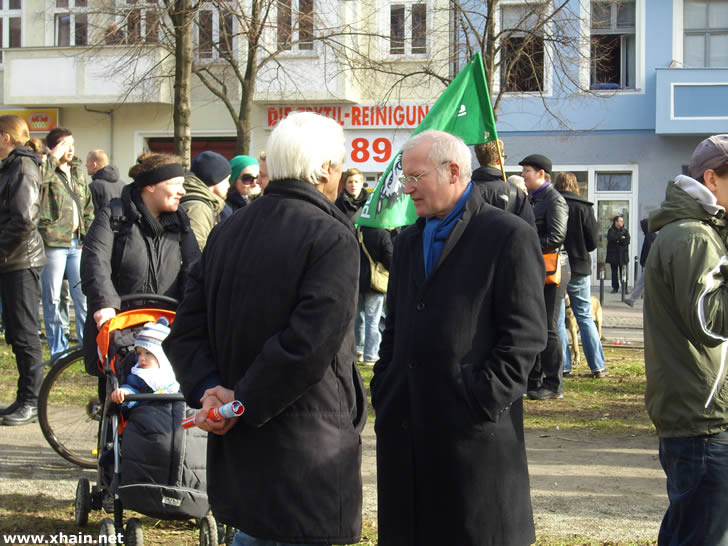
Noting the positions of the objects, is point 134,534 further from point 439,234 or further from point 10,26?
point 10,26

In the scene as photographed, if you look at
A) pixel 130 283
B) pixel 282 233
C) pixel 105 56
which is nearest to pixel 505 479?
pixel 282 233

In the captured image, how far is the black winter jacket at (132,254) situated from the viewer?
5574 millimetres

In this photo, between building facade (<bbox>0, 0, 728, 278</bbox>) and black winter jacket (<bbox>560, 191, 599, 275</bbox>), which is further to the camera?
building facade (<bbox>0, 0, 728, 278</bbox>)

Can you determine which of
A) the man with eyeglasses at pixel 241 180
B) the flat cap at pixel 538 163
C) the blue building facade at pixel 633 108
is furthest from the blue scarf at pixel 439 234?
the blue building facade at pixel 633 108

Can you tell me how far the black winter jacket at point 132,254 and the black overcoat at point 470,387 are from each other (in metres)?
2.30

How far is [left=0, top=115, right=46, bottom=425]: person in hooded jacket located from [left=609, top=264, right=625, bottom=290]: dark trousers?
18.2 meters

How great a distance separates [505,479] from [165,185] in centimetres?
284

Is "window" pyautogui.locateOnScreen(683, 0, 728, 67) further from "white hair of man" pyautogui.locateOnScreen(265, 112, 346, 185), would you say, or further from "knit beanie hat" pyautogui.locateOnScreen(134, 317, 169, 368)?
"white hair of man" pyautogui.locateOnScreen(265, 112, 346, 185)

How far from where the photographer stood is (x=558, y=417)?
826cm

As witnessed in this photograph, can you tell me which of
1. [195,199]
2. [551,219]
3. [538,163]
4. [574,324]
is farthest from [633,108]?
[195,199]

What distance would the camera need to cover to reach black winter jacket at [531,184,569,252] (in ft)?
28.9

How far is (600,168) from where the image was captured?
25.1 m

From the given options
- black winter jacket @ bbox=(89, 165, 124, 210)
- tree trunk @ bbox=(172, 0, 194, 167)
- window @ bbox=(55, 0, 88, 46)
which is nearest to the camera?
black winter jacket @ bbox=(89, 165, 124, 210)

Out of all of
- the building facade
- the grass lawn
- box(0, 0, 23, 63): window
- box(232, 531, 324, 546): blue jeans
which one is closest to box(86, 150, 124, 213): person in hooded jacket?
the grass lawn
